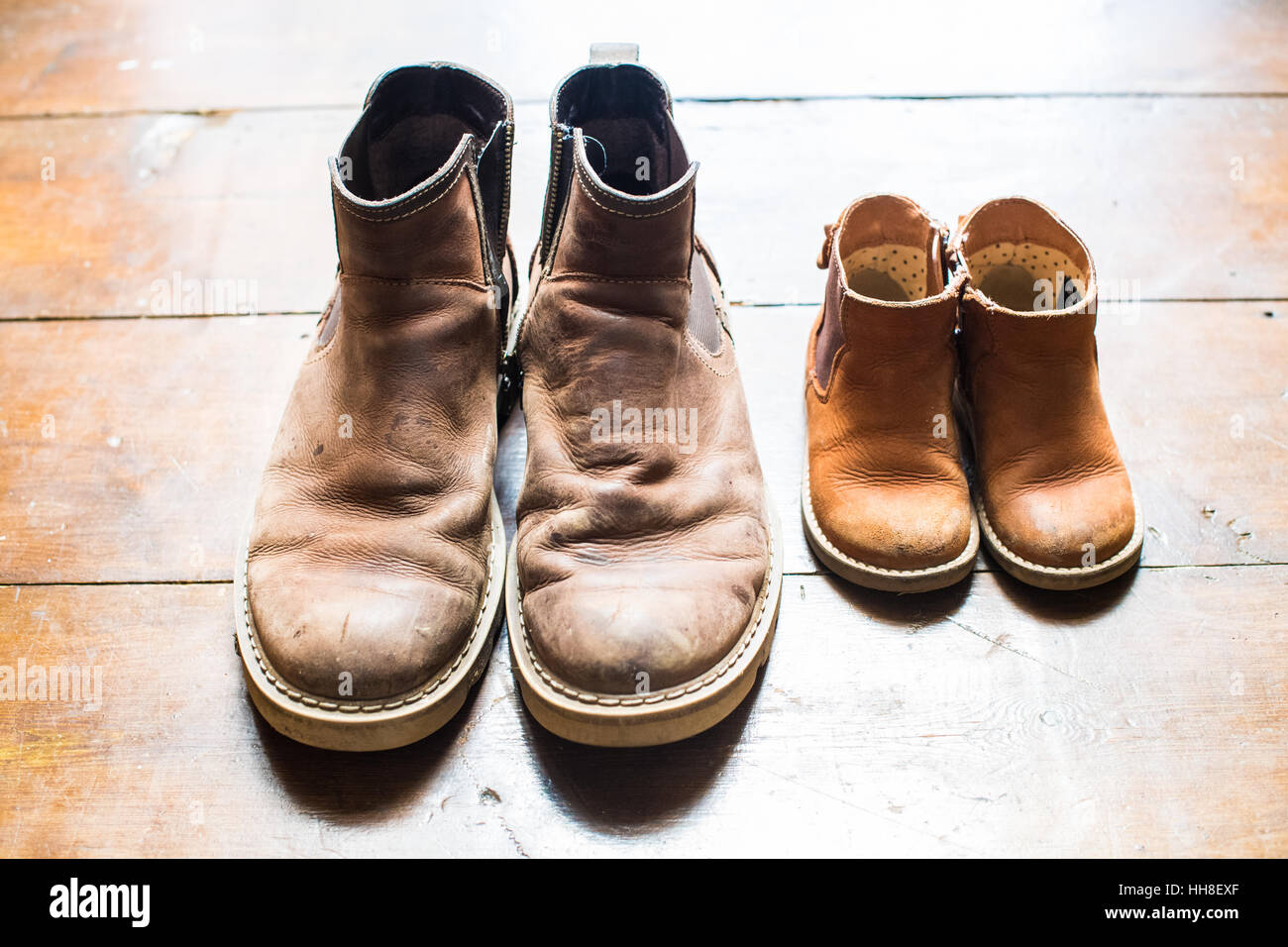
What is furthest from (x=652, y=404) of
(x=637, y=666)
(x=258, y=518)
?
(x=258, y=518)

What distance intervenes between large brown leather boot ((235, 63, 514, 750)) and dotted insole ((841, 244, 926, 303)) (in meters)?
0.44

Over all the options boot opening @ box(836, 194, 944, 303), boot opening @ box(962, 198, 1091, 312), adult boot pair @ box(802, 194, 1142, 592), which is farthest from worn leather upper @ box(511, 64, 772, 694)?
boot opening @ box(962, 198, 1091, 312)

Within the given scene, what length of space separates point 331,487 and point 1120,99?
148 centimetres

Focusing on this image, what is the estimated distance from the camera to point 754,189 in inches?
57.9

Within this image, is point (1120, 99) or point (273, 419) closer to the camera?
point (273, 419)

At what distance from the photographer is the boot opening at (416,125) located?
100cm

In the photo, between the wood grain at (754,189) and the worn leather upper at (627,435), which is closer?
the worn leather upper at (627,435)

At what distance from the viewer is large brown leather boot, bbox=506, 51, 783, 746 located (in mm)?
855

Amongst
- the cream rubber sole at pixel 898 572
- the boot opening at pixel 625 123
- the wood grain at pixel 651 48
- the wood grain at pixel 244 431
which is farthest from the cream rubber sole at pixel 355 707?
the wood grain at pixel 651 48

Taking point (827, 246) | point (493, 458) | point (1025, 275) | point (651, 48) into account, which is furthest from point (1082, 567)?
point (651, 48)

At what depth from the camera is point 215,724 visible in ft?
3.04

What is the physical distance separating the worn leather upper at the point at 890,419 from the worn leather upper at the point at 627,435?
0.10 meters

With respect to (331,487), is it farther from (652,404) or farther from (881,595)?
(881,595)

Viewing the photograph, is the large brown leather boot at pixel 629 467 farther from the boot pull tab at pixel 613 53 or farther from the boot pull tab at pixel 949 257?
the boot pull tab at pixel 949 257
